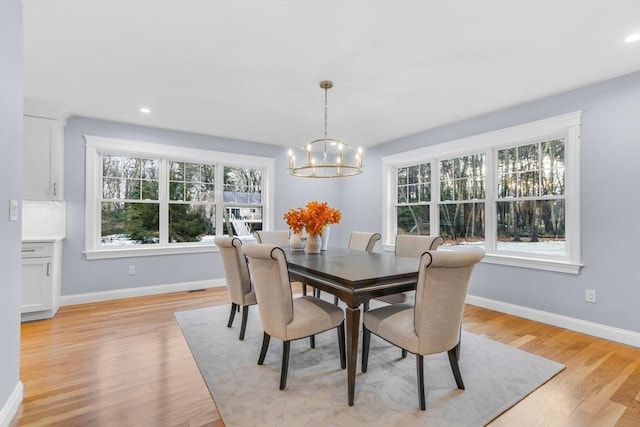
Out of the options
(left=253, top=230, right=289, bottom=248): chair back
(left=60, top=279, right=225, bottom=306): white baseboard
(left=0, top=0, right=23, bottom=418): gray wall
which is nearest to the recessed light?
(left=253, top=230, right=289, bottom=248): chair back

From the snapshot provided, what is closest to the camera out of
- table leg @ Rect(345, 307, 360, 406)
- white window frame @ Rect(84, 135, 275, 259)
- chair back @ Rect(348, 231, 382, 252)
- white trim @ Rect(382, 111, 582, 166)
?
table leg @ Rect(345, 307, 360, 406)

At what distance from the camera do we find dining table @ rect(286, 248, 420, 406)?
1.88 meters

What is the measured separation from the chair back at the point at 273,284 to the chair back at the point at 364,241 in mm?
1754

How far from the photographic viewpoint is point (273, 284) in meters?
2.03

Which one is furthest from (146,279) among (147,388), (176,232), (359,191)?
(359,191)

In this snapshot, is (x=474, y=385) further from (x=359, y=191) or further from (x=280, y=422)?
(x=359, y=191)

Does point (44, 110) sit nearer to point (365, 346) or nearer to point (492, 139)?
point (365, 346)

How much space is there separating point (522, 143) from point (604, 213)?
1.13m

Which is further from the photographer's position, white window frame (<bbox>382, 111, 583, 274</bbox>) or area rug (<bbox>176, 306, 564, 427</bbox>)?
white window frame (<bbox>382, 111, 583, 274</bbox>)

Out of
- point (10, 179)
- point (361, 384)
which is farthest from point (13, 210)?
point (361, 384)

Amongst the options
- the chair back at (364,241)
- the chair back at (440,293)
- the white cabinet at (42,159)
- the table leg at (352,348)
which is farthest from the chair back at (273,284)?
the white cabinet at (42,159)

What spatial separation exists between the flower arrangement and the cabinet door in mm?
2824

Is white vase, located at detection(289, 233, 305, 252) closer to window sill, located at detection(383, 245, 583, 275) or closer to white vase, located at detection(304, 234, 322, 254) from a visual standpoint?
white vase, located at detection(304, 234, 322, 254)

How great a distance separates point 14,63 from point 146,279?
10.7ft
